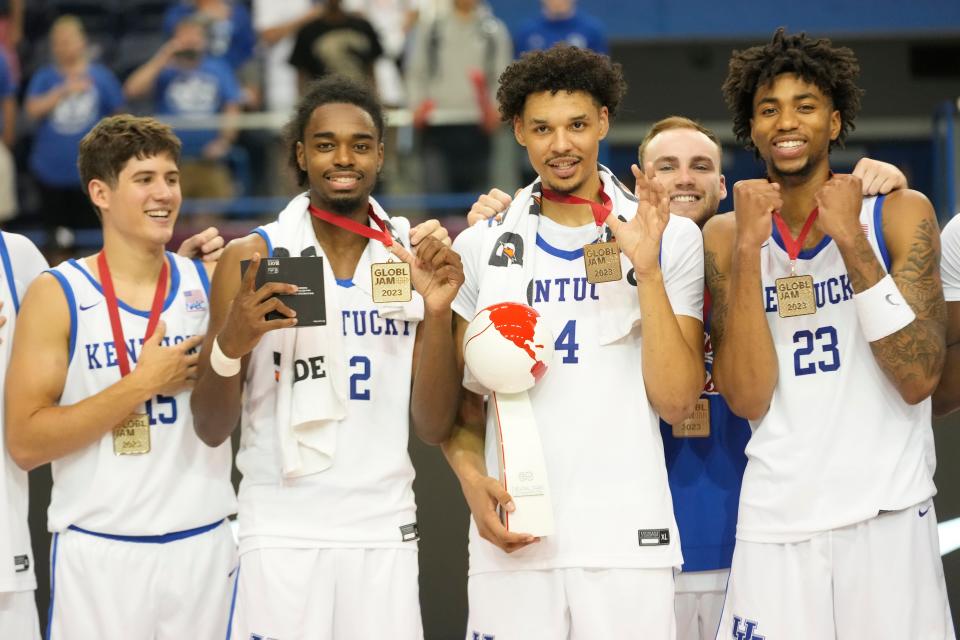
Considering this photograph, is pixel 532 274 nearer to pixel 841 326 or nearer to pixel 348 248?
pixel 348 248

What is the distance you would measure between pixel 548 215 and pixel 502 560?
1146 mm

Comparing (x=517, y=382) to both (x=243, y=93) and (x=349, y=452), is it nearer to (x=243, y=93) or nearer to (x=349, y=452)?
(x=349, y=452)

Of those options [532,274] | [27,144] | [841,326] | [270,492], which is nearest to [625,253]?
[532,274]

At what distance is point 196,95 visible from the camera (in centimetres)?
958

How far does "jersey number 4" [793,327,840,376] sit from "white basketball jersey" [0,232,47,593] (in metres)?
2.76

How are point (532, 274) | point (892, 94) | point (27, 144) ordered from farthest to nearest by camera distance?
point (892, 94) < point (27, 144) < point (532, 274)

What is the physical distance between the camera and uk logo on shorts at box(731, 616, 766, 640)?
3.78 meters

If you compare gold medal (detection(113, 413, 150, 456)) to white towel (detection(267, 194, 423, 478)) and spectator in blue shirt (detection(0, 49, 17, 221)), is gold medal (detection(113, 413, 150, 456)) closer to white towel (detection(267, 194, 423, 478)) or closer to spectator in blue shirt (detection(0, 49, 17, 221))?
white towel (detection(267, 194, 423, 478))

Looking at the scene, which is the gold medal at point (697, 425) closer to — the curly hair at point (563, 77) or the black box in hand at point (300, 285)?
the curly hair at point (563, 77)

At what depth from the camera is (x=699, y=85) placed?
12.2 metres

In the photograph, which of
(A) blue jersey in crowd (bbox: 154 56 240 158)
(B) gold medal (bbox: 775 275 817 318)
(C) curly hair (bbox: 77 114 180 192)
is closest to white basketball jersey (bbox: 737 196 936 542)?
(B) gold medal (bbox: 775 275 817 318)

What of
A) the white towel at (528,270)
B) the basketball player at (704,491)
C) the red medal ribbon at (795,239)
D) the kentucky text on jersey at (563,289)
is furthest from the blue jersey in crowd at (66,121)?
the red medal ribbon at (795,239)

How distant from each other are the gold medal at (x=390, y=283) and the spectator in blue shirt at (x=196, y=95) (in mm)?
5738

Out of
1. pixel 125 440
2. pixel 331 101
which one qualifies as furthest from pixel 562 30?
pixel 125 440
